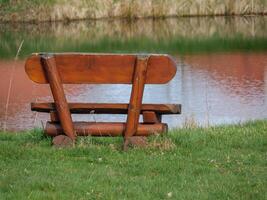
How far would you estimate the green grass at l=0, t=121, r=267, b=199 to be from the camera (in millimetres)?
6746

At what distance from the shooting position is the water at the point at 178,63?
18141 millimetres

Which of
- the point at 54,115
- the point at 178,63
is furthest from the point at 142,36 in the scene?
the point at 54,115

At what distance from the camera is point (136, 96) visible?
29.6 ft

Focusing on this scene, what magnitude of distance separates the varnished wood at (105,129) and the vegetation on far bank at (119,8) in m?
38.5

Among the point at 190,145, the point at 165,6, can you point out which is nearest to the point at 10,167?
the point at 190,145

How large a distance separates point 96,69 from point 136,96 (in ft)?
2.14

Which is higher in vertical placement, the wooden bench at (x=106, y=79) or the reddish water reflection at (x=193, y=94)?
the wooden bench at (x=106, y=79)

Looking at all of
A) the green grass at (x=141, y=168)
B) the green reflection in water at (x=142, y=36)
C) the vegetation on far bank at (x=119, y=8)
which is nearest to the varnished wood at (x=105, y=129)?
the green grass at (x=141, y=168)

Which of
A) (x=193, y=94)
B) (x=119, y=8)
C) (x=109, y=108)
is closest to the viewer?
(x=109, y=108)

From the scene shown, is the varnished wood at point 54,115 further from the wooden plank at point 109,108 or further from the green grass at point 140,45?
the green grass at point 140,45

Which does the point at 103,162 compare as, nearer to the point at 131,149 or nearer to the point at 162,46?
the point at 131,149

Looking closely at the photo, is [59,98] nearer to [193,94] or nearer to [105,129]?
[105,129]

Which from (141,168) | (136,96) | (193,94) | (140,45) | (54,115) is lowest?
(140,45)

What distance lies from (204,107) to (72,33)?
83.3ft
